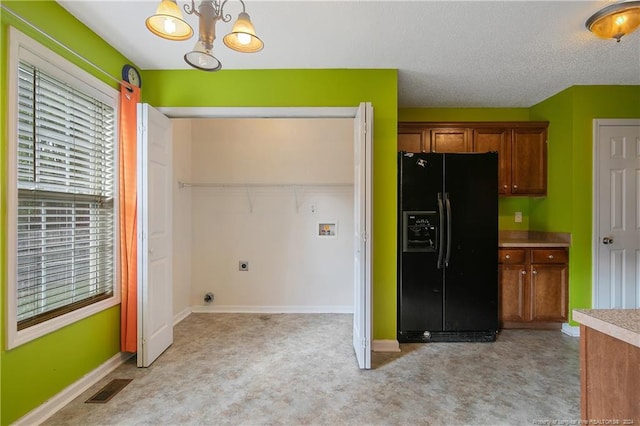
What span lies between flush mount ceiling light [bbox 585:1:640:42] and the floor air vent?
160 inches

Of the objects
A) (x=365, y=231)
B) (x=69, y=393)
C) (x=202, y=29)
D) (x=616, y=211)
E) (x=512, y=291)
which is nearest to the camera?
(x=202, y=29)

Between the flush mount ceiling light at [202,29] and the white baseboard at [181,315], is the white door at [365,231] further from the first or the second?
the white baseboard at [181,315]

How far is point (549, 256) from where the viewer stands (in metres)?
3.32

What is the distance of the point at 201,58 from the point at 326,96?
1.50m

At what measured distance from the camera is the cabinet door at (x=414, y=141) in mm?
3639

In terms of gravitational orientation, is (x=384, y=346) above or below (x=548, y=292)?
below

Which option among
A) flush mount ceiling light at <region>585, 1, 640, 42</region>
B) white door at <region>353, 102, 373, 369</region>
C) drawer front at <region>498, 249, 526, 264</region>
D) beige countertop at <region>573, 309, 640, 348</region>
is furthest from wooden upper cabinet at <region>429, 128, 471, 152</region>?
beige countertop at <region>573, 309, 640, 348</region>

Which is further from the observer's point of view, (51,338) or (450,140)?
(450,140)

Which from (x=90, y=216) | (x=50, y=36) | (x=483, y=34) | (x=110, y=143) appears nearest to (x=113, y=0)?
(x=50, y=36)

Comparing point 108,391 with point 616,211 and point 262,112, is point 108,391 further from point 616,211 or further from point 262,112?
point 616,211

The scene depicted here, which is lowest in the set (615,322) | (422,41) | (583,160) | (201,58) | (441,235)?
(615,322)

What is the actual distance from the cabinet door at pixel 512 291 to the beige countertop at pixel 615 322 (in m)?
2.42

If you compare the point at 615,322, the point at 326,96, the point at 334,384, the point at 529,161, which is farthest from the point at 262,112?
the point at 529,161

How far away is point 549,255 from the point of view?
3.32 m
